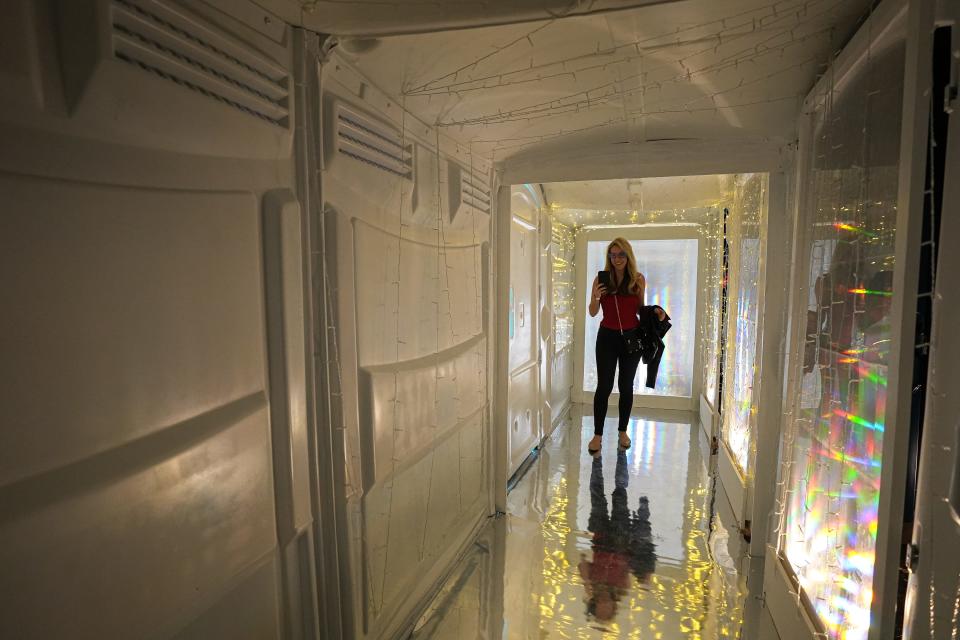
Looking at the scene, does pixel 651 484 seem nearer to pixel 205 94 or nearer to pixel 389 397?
pixel 389 397

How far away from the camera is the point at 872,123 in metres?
1.12

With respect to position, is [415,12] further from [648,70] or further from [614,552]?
[614,552]

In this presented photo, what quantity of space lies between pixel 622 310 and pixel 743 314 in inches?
29.5

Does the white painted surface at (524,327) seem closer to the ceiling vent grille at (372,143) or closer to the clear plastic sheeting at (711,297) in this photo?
the ceiling vent grille at (372,143)

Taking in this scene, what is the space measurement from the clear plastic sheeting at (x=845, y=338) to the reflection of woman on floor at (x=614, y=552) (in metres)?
0.57

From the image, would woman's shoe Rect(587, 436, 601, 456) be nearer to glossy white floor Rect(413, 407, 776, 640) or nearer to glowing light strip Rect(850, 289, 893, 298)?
glossy white floor Rect(413, 407, 776, 640)

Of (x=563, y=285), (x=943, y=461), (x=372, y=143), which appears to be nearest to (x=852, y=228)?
(x=943, y=461)

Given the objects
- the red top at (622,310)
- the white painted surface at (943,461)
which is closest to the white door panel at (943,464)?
the white painted surface at (943,461)

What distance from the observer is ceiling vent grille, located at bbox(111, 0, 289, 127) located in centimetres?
73

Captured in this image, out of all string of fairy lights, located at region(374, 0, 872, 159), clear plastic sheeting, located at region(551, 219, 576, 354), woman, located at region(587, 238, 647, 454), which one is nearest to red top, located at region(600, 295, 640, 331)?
woman, located at region(587, 238, 647, 454)

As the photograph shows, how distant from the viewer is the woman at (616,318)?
3189mm

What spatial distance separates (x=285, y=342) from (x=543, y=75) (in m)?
0.96

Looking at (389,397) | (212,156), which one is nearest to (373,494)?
(389,397)

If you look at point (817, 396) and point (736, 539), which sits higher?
point (817, 396)
